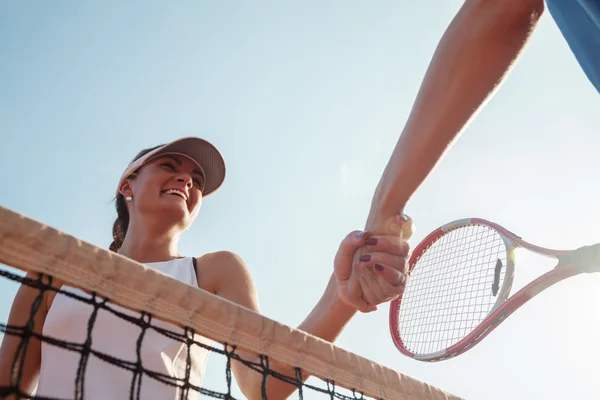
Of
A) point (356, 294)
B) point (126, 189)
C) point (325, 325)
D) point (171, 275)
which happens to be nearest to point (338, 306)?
point (325, 325)

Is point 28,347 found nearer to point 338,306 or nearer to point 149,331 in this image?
point 149,331

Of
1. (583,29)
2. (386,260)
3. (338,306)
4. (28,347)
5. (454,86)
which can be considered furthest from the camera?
(28,347)

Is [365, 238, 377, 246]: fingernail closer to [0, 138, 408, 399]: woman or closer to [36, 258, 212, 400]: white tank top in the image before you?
[0, 138, 408, 399]: woman

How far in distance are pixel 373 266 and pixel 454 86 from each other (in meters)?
0.53

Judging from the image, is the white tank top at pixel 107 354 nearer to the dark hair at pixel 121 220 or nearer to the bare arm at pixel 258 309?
the bare arm at pixel 258 309

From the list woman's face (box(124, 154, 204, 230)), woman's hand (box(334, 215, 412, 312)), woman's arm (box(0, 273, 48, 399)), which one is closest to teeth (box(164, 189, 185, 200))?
woman's face (box(124, 154, 204, 230))

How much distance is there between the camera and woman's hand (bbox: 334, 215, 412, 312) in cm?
179

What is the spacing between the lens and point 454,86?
168 centimetres

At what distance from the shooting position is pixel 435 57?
1729mm

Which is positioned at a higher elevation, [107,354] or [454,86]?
[454,86]

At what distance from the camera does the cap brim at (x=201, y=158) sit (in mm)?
2865

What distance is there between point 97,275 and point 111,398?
678mm

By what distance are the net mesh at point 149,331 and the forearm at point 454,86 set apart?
42cm

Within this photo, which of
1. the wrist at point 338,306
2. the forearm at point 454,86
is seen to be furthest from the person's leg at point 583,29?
the wrist at point 338,306
